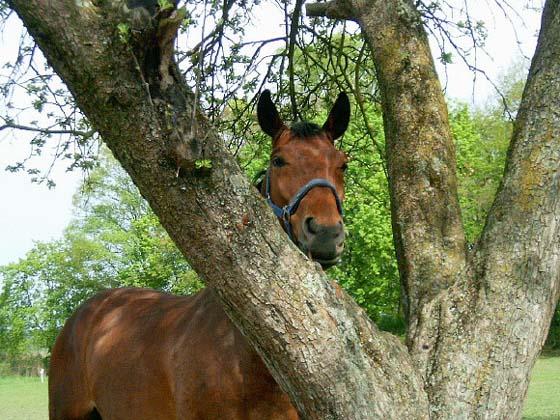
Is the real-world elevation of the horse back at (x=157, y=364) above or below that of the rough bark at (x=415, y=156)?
below

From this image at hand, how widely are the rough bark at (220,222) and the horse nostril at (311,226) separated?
753mm

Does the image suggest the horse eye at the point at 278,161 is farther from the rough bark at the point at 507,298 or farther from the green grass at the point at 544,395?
the green grass at the point at 544,395

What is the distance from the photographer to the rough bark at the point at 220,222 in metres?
2.39

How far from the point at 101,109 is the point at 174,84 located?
0.26 metres

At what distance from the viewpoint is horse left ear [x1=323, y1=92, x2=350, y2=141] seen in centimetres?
473

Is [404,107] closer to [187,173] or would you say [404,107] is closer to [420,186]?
[420,186]

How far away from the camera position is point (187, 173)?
2521 mm

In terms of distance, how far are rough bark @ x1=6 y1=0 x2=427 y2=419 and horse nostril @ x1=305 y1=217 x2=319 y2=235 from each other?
753 millimetres

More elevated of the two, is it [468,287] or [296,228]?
[296,228]

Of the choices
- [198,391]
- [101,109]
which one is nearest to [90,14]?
[101,109]

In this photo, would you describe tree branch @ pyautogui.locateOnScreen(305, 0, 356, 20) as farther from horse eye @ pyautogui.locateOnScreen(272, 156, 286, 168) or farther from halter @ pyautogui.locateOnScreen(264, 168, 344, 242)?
halter @ pyautogui.locateOnScreen(264, 168, 344, 242)

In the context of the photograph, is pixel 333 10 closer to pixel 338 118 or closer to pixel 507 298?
pixel 338 118

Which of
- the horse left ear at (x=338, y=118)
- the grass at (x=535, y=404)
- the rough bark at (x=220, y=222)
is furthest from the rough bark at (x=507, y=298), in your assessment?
the grass at (x=535, y=404)

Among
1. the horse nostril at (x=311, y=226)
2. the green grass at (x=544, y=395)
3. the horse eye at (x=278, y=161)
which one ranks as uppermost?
the horse eye at (x=278, y=161)
